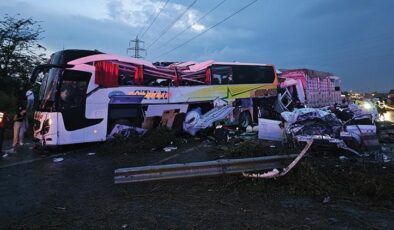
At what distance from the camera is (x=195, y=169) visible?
22.5 feet

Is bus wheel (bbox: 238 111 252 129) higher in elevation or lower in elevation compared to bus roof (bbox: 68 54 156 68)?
lower

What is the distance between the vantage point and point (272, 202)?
599 centimetres

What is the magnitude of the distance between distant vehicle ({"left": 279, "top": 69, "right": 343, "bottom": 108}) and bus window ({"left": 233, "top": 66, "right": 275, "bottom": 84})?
1646mm

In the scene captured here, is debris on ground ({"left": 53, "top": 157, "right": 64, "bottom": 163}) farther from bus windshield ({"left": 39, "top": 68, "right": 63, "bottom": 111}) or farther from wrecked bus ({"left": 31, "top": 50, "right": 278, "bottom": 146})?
bus windshield ({"left": 39, "top": 68, "right": 63, "bottom": 111})

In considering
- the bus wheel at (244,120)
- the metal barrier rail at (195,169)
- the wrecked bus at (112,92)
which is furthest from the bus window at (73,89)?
the bus wheel at (244,120)

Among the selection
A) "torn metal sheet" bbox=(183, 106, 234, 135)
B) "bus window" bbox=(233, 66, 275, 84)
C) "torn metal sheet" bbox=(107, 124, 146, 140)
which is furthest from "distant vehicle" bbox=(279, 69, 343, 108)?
"torn metal sheet" bbox=(107, 124, 146, 140)

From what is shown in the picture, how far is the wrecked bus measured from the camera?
11.9 metres

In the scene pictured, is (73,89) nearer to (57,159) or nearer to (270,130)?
(57,159)

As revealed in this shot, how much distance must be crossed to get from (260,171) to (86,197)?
322cm

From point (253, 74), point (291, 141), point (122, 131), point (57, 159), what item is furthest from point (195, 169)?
point (253, 74)

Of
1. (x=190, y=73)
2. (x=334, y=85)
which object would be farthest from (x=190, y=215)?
(x=334, y=85)

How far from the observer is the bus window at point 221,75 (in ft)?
55.3

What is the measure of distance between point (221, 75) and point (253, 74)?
2300 millimetres

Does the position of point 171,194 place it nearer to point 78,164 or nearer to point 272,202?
Result: point 272,202
